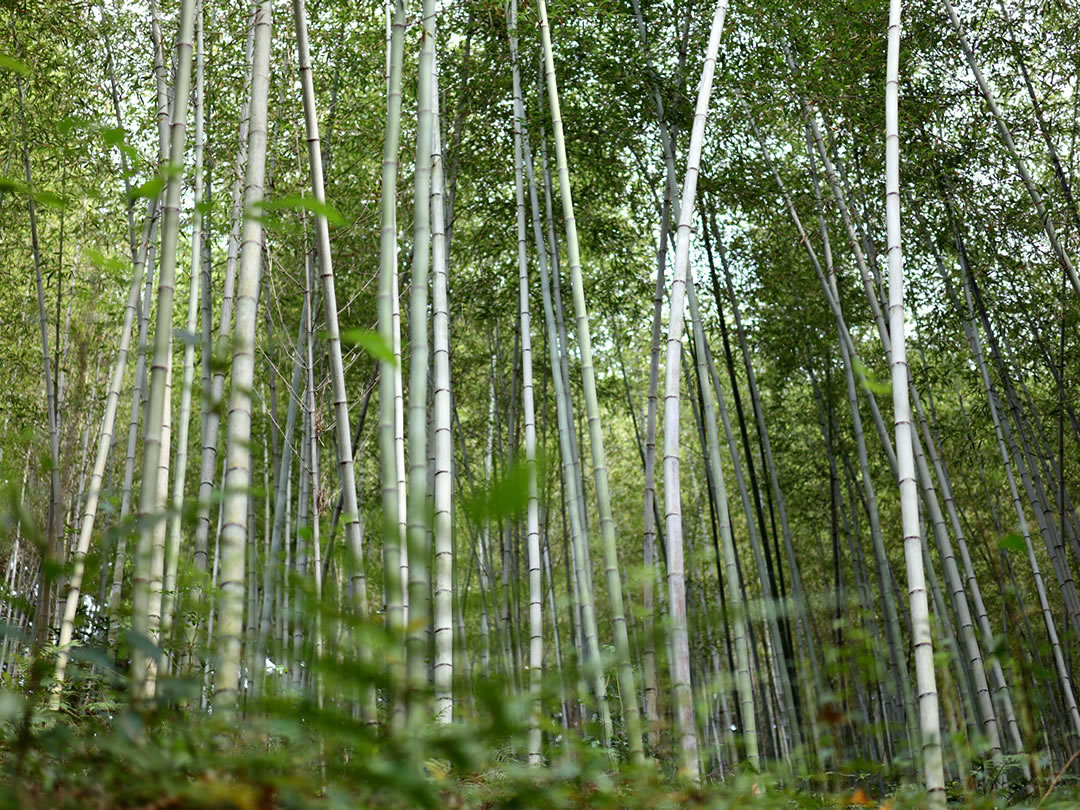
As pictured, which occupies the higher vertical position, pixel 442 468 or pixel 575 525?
pixel 575 525

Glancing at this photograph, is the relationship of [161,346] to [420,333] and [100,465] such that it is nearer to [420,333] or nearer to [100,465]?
[420,333]

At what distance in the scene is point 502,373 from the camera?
8.97 m

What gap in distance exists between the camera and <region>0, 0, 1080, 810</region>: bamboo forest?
1247mm

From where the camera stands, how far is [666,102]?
5238 millimetres

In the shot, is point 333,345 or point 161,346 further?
point 333,345

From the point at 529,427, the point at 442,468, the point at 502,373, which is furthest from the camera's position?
the point at 502,373

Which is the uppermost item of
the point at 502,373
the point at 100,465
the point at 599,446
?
the point at 502,373

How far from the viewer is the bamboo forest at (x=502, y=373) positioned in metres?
1.25

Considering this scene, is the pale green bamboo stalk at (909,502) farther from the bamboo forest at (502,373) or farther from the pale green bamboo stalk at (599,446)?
the pale green bamboo stalk at (599,446)

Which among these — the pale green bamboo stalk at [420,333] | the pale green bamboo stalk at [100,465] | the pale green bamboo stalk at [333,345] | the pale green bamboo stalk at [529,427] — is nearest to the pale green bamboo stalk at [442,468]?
the pale green bamboo stalk at [420,333]

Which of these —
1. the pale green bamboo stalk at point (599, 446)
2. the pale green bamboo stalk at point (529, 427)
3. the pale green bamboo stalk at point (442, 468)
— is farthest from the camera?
the pale green bamboo stalk at point (529, 427)

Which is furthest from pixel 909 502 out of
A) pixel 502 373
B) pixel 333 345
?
pixel 502 373

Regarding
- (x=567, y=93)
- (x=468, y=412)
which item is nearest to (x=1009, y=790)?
(x=567, y=93)

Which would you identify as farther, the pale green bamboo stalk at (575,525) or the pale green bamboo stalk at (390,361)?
the pale green bamboo stalk at (575,525)
